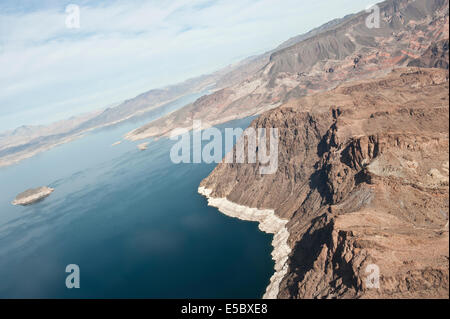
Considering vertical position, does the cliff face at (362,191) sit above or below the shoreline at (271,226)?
above

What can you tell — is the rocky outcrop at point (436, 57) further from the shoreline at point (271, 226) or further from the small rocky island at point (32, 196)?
the small rocky island at point (32, 196)

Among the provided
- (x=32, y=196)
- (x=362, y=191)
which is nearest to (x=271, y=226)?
(x=362, y=191)

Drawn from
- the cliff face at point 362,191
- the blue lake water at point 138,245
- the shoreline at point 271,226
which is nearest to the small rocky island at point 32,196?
the blue lake water at point 138,245

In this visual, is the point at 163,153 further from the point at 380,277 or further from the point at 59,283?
the point at 380,277

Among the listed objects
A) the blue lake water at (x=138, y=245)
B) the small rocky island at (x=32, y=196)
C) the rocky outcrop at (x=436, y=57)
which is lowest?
the blue lake water at (x=138, y=245)

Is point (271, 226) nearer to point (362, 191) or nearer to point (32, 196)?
point (362, 191)

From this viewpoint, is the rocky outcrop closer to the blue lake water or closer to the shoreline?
the shoreline
